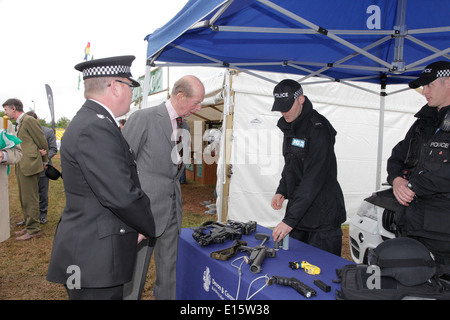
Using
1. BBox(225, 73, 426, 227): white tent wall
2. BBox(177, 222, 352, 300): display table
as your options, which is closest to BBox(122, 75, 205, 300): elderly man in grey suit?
BBox(177, 222, 352, 300): display table

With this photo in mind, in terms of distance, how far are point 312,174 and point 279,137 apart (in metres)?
3.40

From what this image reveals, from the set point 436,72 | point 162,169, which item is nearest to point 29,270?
point 162,169

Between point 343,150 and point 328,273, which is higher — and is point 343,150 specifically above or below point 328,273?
above

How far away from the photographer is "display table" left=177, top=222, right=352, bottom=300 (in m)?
1.46

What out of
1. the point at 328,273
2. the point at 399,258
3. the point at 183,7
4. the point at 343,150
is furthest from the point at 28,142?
the point at 343,150

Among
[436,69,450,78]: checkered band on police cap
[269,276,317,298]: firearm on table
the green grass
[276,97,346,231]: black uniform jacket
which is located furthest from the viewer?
the green grass

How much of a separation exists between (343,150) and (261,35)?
12.2 ft

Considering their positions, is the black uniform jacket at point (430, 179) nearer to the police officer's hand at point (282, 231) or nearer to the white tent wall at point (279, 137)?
the police officer's hand at point (282, 231)

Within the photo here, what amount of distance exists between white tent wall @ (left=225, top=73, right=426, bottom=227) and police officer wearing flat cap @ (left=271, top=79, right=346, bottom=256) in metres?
2.65

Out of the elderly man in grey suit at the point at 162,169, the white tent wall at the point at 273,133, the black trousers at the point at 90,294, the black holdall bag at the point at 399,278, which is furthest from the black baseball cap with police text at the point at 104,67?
the white tent wall at the point at 273,133

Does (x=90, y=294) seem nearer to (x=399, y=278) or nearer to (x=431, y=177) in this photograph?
(x=399, y=278)

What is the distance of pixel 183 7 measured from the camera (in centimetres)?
204

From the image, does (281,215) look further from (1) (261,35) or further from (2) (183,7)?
(2) (183,7)

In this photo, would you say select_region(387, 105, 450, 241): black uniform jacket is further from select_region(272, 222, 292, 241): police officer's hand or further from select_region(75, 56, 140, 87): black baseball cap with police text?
select_region(75, 56, 140, 87): black baseball cap with police text
